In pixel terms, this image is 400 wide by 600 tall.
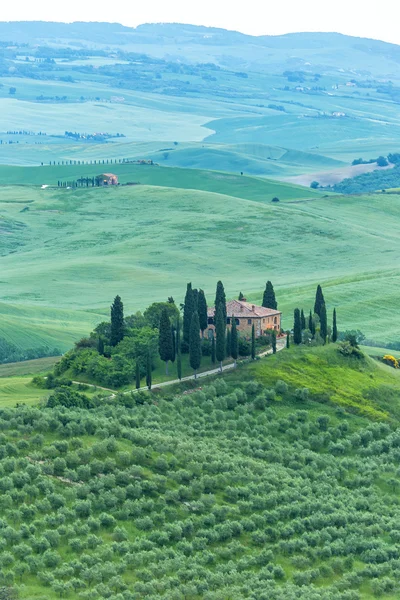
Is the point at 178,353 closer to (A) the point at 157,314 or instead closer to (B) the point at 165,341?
(B) the point at 165,341

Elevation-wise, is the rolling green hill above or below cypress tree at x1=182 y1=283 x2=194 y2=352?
below

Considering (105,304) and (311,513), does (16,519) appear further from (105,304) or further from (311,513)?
(105,304)

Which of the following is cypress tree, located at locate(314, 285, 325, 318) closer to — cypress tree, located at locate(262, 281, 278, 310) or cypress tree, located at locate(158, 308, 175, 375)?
cypress tree, located at locate(262, 281, 278, 310)

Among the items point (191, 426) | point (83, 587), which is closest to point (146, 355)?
point (191, 426)

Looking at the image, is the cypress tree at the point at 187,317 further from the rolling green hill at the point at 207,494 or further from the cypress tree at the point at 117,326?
the rolling green hill at the point at 207,494

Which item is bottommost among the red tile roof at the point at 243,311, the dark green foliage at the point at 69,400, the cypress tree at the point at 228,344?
the dark green foliage at the point at 69,400

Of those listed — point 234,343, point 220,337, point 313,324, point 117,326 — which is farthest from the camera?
point 313,324

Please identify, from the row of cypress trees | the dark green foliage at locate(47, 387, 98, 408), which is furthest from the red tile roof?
the dark green foliage at locate(47, 387, 98, 408)

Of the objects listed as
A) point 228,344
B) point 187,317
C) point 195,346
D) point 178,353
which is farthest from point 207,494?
point 187,317

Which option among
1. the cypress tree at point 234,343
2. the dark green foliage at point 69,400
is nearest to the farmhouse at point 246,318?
the cypress tree at point 234,343
